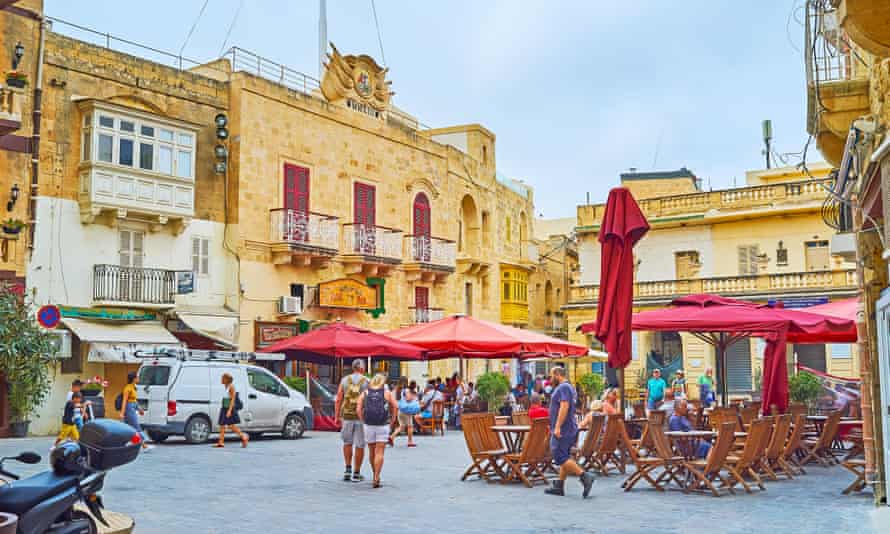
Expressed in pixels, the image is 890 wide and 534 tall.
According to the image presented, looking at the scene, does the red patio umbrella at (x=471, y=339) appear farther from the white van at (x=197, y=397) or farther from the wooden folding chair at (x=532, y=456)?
the wooden folding chair at (x=532, y=456)

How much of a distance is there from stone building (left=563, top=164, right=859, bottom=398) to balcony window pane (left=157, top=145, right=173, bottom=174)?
19086mm

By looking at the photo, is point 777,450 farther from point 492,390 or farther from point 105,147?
point 105,147

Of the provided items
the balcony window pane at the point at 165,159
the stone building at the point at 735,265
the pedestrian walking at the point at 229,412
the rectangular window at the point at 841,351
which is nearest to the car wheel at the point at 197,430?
the pedestrian walking at the point at 229,412

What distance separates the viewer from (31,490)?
574 centimetres

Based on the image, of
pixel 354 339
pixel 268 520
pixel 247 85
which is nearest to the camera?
pixel 268 520

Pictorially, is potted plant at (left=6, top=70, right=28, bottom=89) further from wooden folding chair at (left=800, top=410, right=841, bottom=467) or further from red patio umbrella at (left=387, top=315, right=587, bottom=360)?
wooden folding chair at (left=800, top=410, right=841, bottom=467)

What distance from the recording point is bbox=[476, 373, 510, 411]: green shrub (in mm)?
23016

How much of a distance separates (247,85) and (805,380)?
54.3ft

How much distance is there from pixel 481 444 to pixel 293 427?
8.82 metres

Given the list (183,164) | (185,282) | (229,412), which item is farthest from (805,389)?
(183,164)

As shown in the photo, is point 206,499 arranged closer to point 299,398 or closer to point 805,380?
point 299,398

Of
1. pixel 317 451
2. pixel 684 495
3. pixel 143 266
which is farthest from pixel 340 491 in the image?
pixel 143 266

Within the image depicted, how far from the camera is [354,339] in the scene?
69.2ft

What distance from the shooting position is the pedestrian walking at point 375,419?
11.7 metres
